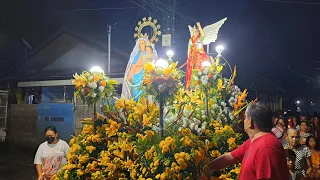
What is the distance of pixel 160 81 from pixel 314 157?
3.78 meters

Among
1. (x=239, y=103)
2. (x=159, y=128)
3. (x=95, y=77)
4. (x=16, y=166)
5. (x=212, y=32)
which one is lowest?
(x=16, y=166)

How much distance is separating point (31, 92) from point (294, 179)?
43.8ft

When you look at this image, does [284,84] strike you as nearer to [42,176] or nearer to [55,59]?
[55,59]

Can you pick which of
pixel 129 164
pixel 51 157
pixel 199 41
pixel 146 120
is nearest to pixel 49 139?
pixel 51 157

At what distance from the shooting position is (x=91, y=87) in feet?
16.0

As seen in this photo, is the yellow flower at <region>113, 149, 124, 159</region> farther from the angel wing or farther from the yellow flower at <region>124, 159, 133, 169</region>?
the angel wing

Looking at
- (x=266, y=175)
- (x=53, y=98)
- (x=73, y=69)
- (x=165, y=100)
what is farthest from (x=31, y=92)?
(x=266, y=175)

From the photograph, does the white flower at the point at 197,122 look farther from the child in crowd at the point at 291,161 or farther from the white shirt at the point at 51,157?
the white shirt at the point at 51,157

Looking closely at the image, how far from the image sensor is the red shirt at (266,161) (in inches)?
113

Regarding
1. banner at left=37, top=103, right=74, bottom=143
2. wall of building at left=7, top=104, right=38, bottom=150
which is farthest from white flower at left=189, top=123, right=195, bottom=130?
wall of building at left=7, top=104, right=38, bottom=150

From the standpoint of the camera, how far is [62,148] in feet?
19.2

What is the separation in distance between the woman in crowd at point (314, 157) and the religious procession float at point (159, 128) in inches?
69.1

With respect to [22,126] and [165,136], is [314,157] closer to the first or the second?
[165,136]

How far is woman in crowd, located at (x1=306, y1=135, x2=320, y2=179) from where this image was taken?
234 inches
